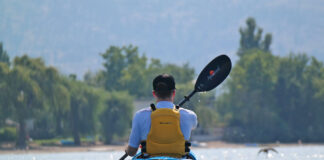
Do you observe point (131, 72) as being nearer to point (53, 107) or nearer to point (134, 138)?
point (53, 107)

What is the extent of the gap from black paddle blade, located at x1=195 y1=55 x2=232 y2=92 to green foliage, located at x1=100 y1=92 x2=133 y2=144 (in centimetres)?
7169

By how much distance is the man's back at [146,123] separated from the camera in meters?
6.95

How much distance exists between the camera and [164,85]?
705 cm

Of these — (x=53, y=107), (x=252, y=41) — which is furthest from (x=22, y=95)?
(x=252, y=41)

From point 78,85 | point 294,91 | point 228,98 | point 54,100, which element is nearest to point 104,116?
point 78,85

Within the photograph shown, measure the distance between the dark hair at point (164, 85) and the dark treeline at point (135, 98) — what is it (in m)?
50.2

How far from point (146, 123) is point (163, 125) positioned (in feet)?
0.66

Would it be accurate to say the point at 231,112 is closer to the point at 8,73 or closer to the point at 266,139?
the point at 266,139

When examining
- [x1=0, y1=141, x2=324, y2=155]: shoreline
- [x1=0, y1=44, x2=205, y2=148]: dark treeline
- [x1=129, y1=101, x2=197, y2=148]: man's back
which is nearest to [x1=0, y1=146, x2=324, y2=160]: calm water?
[x1=0, y1=141, x2=324, y2=155]: shoreline

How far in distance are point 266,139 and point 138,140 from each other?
91.4 metres

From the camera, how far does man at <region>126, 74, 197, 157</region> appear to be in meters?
6.87

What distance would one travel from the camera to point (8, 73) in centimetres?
6575

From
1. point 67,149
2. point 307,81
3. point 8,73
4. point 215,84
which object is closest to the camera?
point 215,84

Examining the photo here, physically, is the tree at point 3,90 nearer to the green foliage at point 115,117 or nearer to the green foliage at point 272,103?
the green foliage at point 115,117
